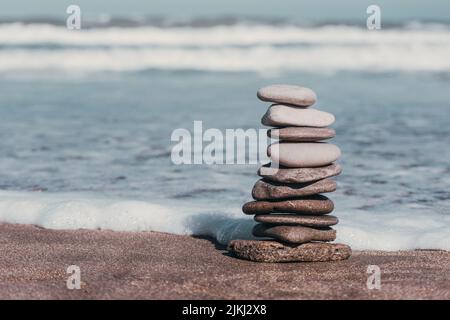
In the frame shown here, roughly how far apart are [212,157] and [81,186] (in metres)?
1.82

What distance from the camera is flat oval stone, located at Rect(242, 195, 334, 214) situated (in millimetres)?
5688

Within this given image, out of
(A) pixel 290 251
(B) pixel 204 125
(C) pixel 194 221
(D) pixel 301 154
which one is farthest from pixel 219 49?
(A) pixel 290 251

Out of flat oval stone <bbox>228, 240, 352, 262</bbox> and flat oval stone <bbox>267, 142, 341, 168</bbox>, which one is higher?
flat oval stone <bbox>267, 142, 341, 168</bbox>

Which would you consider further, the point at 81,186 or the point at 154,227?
the point at 81,186

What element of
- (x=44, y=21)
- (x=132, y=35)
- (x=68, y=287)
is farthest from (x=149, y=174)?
(x=44, y=21)

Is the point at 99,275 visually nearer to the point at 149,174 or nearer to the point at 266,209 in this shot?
the point at 266,209

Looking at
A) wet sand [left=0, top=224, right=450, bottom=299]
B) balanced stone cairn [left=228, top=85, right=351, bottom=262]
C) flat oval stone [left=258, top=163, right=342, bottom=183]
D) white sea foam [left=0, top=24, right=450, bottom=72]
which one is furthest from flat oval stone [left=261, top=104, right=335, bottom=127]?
white sea foam [left=0, top=24, right=450, bottom=72]

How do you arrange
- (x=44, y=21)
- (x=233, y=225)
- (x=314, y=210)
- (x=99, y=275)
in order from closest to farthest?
(x=99, y=275), (x=314, y=210), (x=233, y=225), (x=44, y=21)

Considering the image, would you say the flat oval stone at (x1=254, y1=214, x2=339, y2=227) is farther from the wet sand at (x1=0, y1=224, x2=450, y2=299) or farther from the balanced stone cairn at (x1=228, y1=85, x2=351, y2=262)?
the wet sand at (x1=0, y1=224, x2=450, y2=299)

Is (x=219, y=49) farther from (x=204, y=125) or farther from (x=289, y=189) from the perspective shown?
(x=289, y=189)

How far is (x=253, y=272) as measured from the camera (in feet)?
17.2

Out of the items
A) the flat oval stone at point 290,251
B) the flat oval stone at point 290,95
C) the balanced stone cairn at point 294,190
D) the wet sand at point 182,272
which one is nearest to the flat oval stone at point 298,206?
the balanced stone cairn at point 294,190

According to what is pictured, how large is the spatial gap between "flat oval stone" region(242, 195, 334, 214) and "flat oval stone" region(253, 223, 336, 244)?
0.11m
